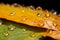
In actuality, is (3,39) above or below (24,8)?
below

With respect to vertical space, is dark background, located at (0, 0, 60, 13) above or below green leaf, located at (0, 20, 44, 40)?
above

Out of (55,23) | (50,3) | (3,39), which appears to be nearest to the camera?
(3,39)

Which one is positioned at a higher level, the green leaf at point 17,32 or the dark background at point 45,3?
the dark background at point 45,3

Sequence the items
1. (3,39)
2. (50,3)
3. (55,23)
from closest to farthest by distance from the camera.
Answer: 1. (3,39)
2. (55,23)
3. (50,3)

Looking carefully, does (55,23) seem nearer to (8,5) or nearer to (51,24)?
(51,24)

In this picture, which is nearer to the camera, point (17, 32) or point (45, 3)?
point (17, 32)

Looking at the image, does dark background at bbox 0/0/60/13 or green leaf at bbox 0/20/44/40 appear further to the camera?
dark background at bbox 0/0/60/13

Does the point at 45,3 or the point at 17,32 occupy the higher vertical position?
the point at 45,3

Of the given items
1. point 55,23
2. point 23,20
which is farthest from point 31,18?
point 55,23

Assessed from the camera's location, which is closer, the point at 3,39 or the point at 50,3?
the point at 3,39

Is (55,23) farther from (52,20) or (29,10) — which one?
(29,10)

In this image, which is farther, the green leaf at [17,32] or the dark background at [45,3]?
the dark background at [45,3]
